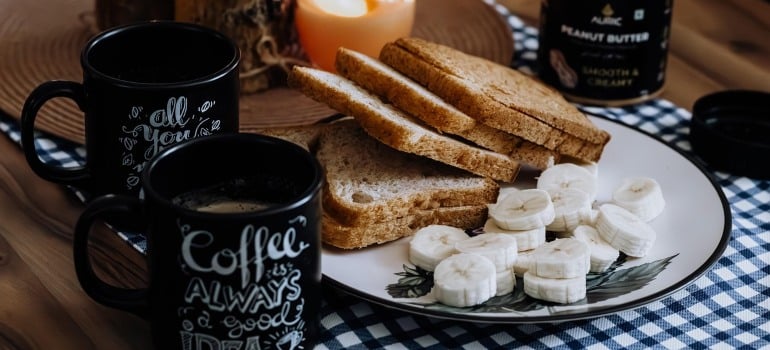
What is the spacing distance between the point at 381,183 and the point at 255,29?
1.60 ft

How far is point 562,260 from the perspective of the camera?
1.12 metres

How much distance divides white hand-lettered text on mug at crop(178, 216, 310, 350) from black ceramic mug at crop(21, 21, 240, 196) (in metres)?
0.27

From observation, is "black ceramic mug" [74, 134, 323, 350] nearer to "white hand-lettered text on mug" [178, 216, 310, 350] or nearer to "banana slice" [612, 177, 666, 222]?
"white hand-lettered text on mug" [178, 216, 310, 350]

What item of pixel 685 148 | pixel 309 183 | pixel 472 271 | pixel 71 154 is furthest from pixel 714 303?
pixel 71 154

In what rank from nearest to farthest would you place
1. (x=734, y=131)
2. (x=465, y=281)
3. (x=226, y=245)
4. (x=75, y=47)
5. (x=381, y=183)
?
(x=226, y=245) → (x=465, y=281) → (x=381, y=183) → (x=734, y=131) → (x=75, y=47)

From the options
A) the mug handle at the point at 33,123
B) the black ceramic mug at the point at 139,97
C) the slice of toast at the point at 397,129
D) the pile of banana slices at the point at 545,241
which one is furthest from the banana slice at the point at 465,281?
the mug handle at the point at 33,123

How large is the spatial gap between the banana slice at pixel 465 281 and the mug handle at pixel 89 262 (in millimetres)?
323

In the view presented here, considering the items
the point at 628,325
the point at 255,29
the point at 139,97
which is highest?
the point at 139,97

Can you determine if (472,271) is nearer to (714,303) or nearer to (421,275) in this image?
(421,275)

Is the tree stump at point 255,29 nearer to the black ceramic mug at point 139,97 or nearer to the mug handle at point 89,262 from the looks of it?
the black ceramic mug at point 139,97

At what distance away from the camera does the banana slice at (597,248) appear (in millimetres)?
1176

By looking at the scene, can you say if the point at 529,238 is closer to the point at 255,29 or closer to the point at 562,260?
the point at 562,260

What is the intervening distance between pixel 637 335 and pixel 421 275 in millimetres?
261

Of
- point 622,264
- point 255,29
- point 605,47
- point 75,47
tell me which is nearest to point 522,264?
point 622,264
